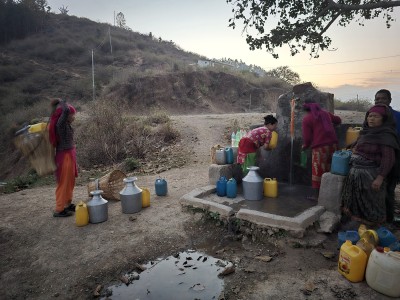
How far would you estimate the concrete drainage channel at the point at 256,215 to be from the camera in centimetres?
360

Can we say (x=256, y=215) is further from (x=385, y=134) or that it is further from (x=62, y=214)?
(x=62, y=214)

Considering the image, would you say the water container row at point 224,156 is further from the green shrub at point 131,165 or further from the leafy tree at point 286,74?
the leafy tree at point 286,74

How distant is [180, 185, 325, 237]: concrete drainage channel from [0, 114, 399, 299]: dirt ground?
0.46 feet

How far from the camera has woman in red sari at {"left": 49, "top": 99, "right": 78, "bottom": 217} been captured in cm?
437

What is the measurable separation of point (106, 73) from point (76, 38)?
676 inches

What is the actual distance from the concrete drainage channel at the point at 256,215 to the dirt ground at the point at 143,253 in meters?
0.14

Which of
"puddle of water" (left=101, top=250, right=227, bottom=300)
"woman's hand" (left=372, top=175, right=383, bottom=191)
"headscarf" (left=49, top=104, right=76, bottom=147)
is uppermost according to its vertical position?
"headscarf" (left=49, top=104, right=76, bottom=147)

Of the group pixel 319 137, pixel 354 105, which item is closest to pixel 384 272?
pixel 319 137

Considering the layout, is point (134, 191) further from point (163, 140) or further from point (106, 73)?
point (106, 73)

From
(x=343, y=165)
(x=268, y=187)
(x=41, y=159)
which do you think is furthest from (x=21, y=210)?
(x=343, y=165)

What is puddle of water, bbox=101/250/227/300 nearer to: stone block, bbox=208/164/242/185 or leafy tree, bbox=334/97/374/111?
stone block, bbox=208/164/242/185

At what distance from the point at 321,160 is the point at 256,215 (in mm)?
→ 1402

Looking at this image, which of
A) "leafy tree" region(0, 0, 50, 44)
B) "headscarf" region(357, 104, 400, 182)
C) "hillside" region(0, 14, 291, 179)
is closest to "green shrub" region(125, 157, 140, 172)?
"headscarf" region(357, 104, 400, 182)

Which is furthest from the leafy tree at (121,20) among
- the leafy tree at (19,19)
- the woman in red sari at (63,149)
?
the woman in red sari at (63,149)
